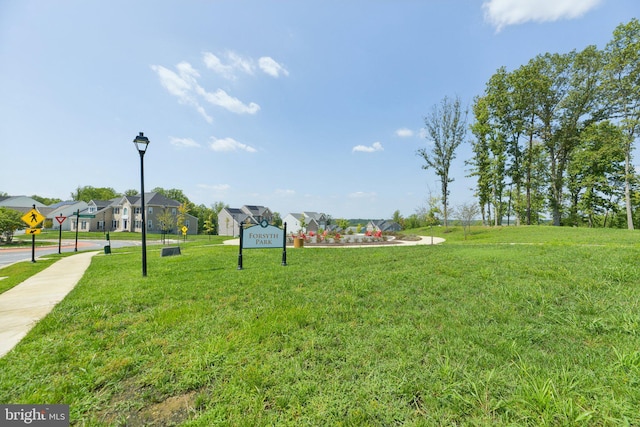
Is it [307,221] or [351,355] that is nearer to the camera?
[351,355]

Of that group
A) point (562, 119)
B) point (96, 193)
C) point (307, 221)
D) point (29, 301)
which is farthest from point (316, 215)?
point (96, 193)

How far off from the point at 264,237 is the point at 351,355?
242 inches

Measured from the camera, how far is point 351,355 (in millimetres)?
2816

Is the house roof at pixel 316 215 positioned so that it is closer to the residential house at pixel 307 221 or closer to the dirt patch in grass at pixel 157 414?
the residential house at pixel 307 221

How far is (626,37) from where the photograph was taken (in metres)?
20.0

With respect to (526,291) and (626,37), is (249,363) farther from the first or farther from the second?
(626,37)

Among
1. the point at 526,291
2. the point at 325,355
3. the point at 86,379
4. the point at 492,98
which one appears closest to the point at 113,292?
the point at 86,379

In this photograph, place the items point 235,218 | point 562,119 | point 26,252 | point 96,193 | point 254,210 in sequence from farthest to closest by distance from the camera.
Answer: point 96,193
point 254,210
point 235,218
point 562,119
point 26,252

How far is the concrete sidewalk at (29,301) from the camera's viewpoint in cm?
363

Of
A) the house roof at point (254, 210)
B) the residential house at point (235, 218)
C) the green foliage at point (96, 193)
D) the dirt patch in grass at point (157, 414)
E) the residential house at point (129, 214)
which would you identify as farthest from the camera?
the green foliage at point (96, 193)

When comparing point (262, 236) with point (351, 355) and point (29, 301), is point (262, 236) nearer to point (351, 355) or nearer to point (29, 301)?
point (29, 301)

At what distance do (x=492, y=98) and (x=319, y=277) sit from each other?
102 feet

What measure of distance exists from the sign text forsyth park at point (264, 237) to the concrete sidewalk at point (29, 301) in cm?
450

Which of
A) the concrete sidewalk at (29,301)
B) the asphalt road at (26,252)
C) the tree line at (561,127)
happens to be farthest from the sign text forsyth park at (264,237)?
the tree line at (561,127)
